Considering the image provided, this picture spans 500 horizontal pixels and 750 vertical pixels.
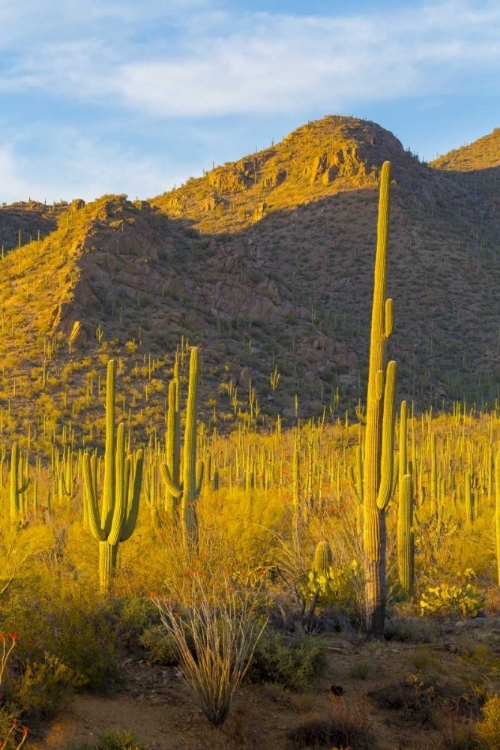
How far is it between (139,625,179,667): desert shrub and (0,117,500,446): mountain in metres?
25.1

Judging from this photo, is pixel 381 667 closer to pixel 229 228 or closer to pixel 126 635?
pixel 126 635

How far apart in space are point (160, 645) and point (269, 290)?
1568 inches

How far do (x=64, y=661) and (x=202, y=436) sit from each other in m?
24.8

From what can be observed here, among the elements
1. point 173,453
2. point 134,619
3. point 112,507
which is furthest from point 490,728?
point 173,453

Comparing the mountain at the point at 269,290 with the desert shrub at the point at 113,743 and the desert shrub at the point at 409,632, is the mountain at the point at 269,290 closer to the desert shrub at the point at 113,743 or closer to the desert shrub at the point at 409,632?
the desert shrub at the point at 409,632

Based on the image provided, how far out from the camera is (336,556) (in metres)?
12.1

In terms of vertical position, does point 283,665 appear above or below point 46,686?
below

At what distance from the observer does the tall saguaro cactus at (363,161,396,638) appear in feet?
30.7

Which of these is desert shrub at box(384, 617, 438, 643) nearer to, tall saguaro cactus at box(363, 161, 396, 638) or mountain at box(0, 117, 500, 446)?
tall saguaro cactus at box(363, 161, 396, 638)

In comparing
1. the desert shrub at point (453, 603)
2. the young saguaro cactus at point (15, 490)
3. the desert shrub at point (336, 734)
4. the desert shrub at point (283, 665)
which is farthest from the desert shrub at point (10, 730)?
the young saguaro cactus at point (15, 490)

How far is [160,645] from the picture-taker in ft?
27.1

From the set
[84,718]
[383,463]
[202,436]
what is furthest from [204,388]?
[84,718]

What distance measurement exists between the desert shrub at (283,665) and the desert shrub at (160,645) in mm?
790

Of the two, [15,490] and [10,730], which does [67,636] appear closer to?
[10,730]
